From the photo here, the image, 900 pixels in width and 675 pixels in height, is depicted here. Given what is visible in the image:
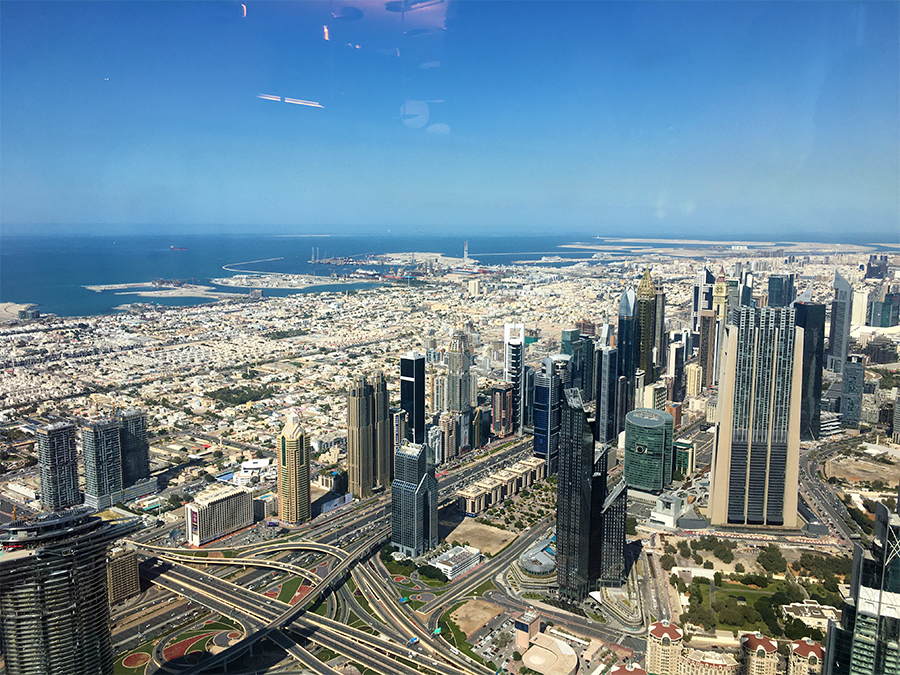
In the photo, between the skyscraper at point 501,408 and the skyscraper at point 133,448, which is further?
the skyscraper at point 501,408

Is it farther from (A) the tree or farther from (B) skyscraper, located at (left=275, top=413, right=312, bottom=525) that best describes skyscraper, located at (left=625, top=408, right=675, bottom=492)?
(B) skyscraper, located at (left=275, top=413, right=312, bottom=525)

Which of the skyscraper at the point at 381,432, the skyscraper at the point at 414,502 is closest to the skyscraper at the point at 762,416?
the skyscraper at the point at 414,502

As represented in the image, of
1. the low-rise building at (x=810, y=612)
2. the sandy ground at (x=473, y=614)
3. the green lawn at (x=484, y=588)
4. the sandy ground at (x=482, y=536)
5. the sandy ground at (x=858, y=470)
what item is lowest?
the sandy ground at (x=473, y=614)

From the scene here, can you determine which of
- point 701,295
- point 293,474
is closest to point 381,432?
point 293,474

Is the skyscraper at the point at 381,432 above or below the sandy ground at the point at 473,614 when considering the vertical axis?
above

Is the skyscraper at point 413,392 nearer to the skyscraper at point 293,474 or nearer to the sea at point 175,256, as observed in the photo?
the skyscraper at point 293,474

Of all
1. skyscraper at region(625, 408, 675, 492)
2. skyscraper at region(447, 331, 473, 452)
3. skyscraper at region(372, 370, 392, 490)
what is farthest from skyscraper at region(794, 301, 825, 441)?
skyscraper at region(372, 370, 392, 490)

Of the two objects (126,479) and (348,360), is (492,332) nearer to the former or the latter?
(348,360)
